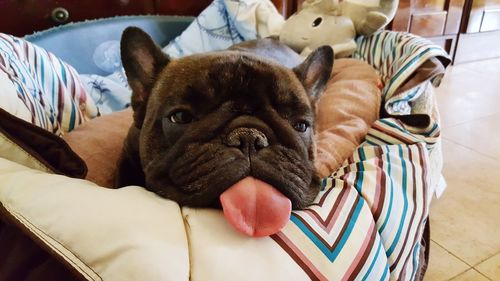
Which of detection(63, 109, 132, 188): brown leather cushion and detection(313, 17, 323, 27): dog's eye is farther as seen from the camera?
detection(313, 17, 323, 27): dog's eye

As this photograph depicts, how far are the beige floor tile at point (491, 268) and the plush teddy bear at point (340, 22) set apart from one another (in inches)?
37.6

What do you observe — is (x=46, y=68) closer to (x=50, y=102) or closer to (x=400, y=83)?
(x=50, y=102)

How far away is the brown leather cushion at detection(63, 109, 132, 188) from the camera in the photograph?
42.6 inches

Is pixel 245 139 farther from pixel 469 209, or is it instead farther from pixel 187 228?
pixel 469 209

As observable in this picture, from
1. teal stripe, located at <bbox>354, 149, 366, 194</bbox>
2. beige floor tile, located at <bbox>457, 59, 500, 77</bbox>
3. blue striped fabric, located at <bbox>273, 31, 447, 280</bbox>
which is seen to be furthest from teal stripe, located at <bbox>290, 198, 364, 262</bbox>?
beige floor tile, located at <bbox>457, 59, 500, 77</bbox>

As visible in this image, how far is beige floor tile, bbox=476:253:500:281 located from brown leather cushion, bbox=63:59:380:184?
0.45 meters

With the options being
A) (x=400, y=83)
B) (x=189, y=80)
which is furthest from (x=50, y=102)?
(x=400, y=83)

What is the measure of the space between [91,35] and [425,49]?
1.31 metres

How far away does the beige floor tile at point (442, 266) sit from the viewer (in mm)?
1080

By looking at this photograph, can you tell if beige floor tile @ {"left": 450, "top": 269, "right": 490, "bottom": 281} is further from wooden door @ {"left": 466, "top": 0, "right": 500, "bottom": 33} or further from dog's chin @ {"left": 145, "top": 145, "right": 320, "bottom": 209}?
wooden door @ {"left": 466, "top": 0, "right": 500, "bottom": 33}

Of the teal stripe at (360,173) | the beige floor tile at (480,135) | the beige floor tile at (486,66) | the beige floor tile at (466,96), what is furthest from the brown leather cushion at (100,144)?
the beige floor tile at (486,66)

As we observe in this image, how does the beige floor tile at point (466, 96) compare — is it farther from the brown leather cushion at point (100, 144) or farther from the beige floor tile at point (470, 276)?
the brown leather cushion at point (100, 144)

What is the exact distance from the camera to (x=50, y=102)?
119cm

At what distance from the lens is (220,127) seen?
73cm
